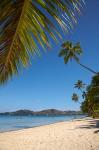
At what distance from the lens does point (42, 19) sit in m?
1.62

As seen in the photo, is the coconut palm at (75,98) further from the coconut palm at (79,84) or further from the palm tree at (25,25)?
the palm tree at (25,25)

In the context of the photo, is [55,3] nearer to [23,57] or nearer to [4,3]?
[4,3]

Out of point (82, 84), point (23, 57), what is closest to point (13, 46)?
point (23, 57)

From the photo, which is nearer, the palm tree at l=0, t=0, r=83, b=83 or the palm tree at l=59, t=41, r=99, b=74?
the palm tree at l=0, t=0, r=83, b=83

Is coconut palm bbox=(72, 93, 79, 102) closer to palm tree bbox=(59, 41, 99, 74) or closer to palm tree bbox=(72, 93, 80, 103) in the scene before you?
palm tree bbox=(72, 93, 80, 103)

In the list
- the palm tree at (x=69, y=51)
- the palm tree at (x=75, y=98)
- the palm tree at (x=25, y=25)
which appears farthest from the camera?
the palm tree at (x=75, y=98)

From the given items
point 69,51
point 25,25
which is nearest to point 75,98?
point 69,51

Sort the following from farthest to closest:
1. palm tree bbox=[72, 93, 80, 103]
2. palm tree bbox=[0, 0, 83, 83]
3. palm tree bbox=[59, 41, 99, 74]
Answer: palm tree bbox=[72, 93, 80, 103] → palm tree bbox=[59, 41, 99, 74] → palm tree bbox=[0, 0, 83, 83]

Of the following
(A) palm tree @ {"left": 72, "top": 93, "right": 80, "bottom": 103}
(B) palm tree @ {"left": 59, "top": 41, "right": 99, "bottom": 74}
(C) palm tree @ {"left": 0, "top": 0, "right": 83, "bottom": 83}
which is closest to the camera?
(C) palm tree @ {"left": 0, "top": 0, "right": 83, "bottom": 83}

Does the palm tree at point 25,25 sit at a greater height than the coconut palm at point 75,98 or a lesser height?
lesser

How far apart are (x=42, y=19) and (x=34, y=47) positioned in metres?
0.31

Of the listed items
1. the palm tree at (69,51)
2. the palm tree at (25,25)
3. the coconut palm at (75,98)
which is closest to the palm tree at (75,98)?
the coconut palm at (75,98)

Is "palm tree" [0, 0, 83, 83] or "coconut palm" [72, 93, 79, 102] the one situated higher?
"coconut palm" [72, 93, 79, 102]

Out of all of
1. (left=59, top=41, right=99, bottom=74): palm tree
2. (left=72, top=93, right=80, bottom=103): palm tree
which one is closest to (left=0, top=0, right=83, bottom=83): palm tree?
(left=59, top=41, right=99, bottom=74): palm tree
